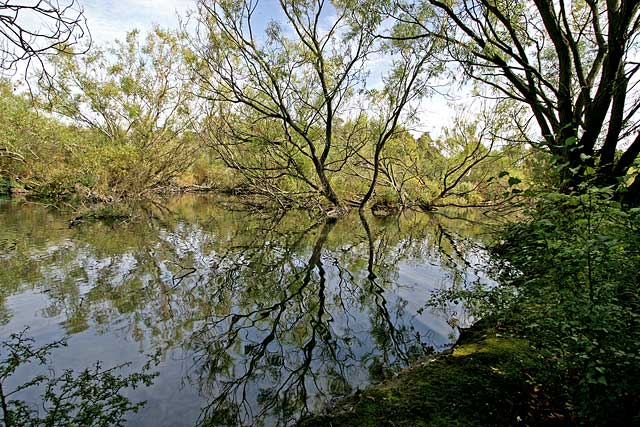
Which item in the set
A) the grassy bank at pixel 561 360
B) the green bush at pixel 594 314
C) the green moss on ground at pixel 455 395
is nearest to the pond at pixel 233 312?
the green moss on ground at pixel 455 395

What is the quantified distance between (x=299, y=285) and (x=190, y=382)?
Answer: 403cm

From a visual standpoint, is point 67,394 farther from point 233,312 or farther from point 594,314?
point 594,314

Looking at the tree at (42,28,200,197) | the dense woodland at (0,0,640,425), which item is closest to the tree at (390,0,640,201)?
the dense woodland at (0,0,640,425)

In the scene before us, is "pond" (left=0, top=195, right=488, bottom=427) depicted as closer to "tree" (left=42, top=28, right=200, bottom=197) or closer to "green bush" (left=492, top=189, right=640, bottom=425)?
"green bush" (left=492, top=189, right=640, bottom=425)

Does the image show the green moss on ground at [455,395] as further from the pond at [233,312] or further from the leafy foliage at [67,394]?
the leafy foliage at [67,394]

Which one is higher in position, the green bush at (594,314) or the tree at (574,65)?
the tree at (574,65)

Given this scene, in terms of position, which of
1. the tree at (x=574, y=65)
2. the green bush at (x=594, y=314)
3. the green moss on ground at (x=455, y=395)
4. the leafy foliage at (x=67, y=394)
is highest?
the tree at (x=574, y=65)

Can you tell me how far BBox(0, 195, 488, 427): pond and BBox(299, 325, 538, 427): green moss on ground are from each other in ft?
2.67

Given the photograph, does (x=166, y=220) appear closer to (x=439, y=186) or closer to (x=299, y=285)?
(x=299, y=285)

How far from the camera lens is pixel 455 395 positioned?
10.6 ft

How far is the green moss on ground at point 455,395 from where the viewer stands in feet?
9.45

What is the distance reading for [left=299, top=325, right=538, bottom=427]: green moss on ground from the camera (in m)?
2.88

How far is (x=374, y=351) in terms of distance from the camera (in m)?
5.21

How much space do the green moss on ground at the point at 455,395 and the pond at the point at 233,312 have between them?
2.67 feet
